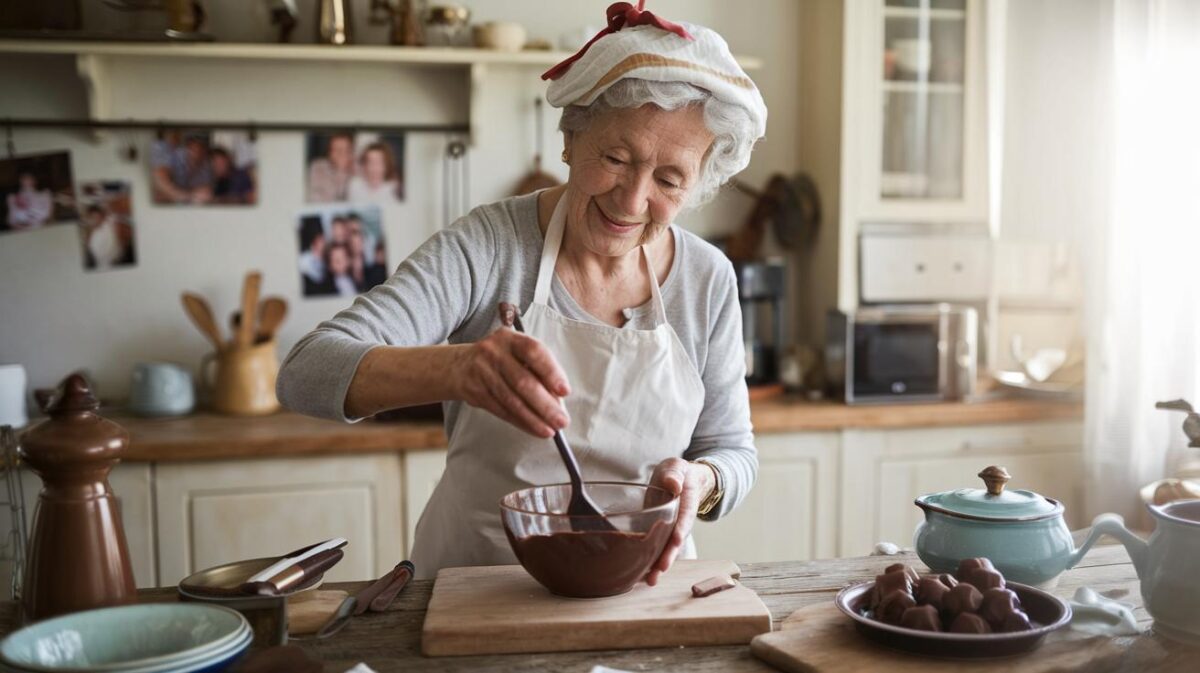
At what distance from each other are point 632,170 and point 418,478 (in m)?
1.35

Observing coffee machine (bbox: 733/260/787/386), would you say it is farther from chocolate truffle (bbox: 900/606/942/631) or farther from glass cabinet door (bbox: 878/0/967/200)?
chocolate truffle (bbox: 900/606/942/631)

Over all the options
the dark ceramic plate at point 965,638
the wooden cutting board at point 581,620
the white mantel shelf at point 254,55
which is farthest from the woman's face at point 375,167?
the dark ceramic plate at point 965,638

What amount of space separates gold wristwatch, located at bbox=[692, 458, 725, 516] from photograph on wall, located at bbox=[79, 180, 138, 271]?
209 centimetres

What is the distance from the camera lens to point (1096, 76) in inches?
110

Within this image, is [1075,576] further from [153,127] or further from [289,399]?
[153,127]

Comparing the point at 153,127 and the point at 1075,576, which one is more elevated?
the point at 153,127

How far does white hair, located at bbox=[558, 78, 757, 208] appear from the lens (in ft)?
4.65

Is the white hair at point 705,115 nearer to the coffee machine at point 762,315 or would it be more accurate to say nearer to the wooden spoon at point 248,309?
the coffee machine at point 762,315

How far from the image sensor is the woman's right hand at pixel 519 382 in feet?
3.66

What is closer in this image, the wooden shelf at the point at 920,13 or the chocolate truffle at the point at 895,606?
the chocolate truffle at the point at 895,606

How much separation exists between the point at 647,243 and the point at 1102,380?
173cm

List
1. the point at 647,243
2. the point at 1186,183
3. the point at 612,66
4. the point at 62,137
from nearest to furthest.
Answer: the point at 612,66 → the point at 647,243 → the point at 1186,183 → the point at 62,137

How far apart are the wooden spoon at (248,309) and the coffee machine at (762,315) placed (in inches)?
51.9

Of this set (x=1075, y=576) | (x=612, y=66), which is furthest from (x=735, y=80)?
(x=1075, y=576)
